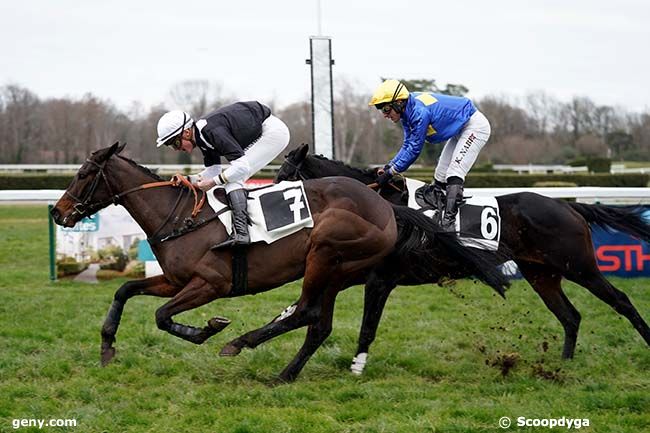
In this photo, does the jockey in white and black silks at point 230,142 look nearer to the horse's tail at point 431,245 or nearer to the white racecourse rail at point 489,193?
the horse's tail at point 431,245

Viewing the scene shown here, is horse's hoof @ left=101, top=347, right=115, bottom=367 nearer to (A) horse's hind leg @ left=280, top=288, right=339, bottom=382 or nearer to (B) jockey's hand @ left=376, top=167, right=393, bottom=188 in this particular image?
(A) horse's hind leg @ left=280, top=288, right=339, bottom=382

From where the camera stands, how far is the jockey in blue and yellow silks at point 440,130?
5.74 meters

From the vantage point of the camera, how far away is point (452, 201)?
19.2ft

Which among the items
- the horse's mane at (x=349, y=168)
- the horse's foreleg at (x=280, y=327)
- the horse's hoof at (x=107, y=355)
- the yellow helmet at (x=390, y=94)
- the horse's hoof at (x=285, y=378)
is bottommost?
the horse's hoof at (x=285, y=378)

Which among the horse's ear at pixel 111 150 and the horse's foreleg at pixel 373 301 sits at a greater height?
the horse's ear at pixel 111 150

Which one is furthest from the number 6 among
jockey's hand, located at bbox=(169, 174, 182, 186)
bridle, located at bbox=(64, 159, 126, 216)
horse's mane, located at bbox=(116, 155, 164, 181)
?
bridle, located at bbox=(64, 159, 126, 216)

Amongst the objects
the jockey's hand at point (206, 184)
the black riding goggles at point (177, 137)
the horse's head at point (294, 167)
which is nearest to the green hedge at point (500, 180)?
the horse's head at point (294, 167)

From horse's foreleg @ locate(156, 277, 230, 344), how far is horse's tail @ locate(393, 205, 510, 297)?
1.37m

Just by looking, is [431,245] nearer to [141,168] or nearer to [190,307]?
[190,307]

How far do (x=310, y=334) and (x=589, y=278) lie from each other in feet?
6.99

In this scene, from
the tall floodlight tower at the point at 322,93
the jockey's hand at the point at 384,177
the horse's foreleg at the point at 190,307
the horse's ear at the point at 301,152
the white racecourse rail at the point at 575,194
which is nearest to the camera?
the horse's foreleg at the point at 190,307

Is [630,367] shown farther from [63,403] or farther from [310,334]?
[63,403]

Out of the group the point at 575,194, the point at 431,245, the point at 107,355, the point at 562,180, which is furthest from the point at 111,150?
the point at 562,180

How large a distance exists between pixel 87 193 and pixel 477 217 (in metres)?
2.79
